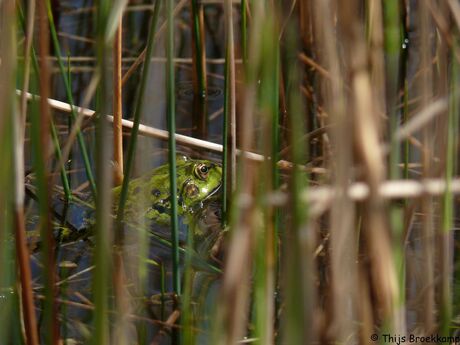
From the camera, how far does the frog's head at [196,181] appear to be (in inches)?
109

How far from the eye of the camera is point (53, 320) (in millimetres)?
1252

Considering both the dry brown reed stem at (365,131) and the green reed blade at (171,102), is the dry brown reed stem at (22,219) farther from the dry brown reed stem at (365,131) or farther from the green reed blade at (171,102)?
the dry brown reed stem at (365,131)

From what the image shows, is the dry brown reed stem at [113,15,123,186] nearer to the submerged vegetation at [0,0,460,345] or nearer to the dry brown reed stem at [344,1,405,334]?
the submerged vegetation at [0,0,460,345]

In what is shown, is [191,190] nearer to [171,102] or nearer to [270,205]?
[171,102]

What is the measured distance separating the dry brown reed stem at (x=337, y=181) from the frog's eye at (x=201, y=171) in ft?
5.23

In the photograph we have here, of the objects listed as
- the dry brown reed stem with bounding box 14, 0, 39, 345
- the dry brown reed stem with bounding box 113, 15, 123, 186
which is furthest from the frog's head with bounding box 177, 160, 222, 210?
the dry brown reed stem with bounding box 14, 0, 39, 345

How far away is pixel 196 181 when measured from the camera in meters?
2.77

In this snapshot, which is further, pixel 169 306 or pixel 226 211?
pixel 226 211

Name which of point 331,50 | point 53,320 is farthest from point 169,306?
point 331,50

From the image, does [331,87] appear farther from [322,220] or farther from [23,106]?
[322,220]

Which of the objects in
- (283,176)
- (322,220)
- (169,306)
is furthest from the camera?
(283,176)

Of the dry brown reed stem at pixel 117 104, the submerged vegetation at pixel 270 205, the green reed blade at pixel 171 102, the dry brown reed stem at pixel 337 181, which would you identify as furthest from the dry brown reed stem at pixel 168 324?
the dry brown reed stem at pixel 337 181

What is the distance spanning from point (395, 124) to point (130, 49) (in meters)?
2.67

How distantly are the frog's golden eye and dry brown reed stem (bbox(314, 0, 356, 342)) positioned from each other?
1.61 metres
